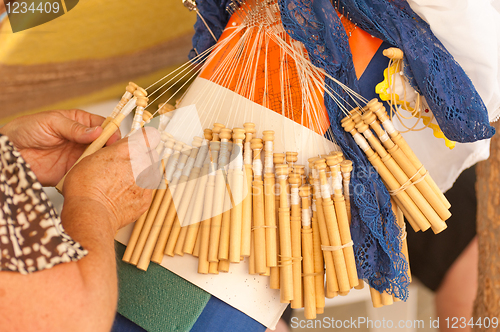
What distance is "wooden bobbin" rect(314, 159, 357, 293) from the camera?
0.86 meters

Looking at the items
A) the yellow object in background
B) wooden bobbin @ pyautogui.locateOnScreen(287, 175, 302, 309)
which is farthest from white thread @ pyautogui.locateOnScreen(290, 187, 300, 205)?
the yellow object in background

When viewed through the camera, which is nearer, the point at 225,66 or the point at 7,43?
the point at 225,66

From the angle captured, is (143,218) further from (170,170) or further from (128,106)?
(128,106)

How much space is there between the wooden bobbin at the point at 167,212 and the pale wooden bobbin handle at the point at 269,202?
0.76 feet

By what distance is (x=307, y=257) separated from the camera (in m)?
0.90

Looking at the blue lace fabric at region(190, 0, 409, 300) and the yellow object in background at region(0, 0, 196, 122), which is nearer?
the blue lace fabric at region(190, 0, 409, 300)

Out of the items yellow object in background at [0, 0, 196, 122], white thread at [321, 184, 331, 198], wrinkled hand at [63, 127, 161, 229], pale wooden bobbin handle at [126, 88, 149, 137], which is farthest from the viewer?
yellow object in background at [0, 0, 196, 122]

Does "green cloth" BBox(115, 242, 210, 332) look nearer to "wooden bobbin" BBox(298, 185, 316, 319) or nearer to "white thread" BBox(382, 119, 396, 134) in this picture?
"wooden bobbin" BBox(298, 185, 316, 319)

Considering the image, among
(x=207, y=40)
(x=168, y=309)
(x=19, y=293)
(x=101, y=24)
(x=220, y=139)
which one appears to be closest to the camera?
(x=19, y=293)

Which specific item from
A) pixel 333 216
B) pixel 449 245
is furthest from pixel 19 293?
pixel 449 245

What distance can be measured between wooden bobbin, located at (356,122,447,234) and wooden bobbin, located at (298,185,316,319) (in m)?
A: 0.21

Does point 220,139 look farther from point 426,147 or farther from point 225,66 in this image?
point 426,147

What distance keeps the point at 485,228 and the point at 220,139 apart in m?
1.28

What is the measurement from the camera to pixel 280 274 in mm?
883
